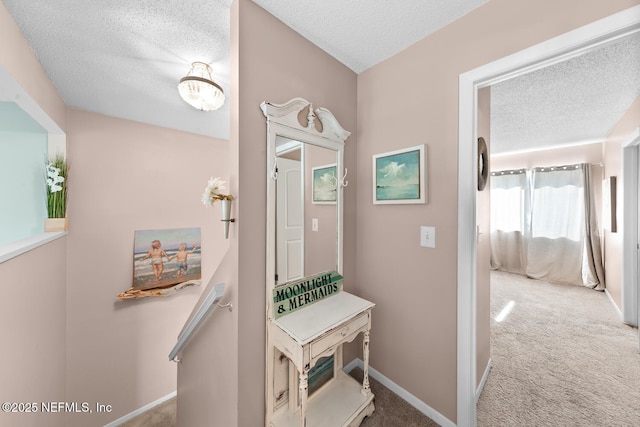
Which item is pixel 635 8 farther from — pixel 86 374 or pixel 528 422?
pixel 86 374

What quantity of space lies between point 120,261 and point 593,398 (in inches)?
173

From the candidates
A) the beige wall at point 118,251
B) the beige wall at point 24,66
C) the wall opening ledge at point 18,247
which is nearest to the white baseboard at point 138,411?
the beige wall at point 118,251

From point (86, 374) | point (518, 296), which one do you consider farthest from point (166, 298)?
point (518, 296)

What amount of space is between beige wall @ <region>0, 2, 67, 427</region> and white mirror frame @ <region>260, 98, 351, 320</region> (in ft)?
4.27

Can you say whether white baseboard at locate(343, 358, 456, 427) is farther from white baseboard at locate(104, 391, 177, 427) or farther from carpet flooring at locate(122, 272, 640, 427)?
white baseboard at locate(104, 391, 177, 427)

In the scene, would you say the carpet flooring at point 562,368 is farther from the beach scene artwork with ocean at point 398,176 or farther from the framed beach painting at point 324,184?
the framed beach painting at point 324,184

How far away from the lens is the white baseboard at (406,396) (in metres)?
1.40

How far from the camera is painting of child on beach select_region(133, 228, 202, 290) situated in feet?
7.97

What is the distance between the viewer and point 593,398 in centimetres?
160

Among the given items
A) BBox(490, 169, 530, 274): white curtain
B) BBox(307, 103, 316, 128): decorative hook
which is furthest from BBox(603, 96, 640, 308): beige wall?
BBox(307, 103, 316, 128): decorative hook

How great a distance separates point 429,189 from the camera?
1.46 meters

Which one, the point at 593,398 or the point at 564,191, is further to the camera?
the point at 564,191

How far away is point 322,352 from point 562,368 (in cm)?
234

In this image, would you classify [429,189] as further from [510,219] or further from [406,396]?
[510,219]
